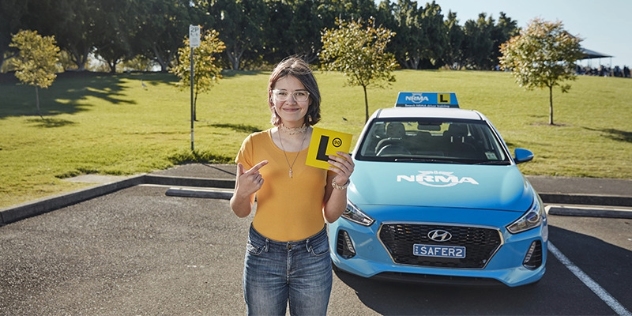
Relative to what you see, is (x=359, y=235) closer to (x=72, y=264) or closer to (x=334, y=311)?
(x=334, y=311)

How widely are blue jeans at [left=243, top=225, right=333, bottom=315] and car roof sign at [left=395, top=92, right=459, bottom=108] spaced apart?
19.7 feet

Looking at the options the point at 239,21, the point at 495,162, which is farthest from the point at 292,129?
the point at 239,21

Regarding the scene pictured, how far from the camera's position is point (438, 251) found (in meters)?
4.13

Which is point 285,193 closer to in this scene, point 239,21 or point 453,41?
point 239,21

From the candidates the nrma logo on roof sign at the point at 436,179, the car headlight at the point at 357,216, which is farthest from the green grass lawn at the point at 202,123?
the nrma logo on roof sign at the point at 436,179

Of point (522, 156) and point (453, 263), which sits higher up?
point (522, 156)

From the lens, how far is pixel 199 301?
424cm

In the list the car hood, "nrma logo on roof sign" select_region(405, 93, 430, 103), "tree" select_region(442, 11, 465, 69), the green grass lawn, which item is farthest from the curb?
"tree" select_region(442, 11, 465, 69)

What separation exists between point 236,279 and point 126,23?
164 feet

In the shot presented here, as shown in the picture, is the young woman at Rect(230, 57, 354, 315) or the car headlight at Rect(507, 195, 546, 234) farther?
the car headlight at Rect(507, 195, 546, 234)

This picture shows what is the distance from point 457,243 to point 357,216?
0.82 metres

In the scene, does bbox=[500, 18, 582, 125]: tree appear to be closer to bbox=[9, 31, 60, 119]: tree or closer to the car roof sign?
the car roof sign

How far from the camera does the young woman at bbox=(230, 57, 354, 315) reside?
2.32 meters

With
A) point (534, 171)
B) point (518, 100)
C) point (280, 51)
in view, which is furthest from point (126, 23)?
point (534, 171)
